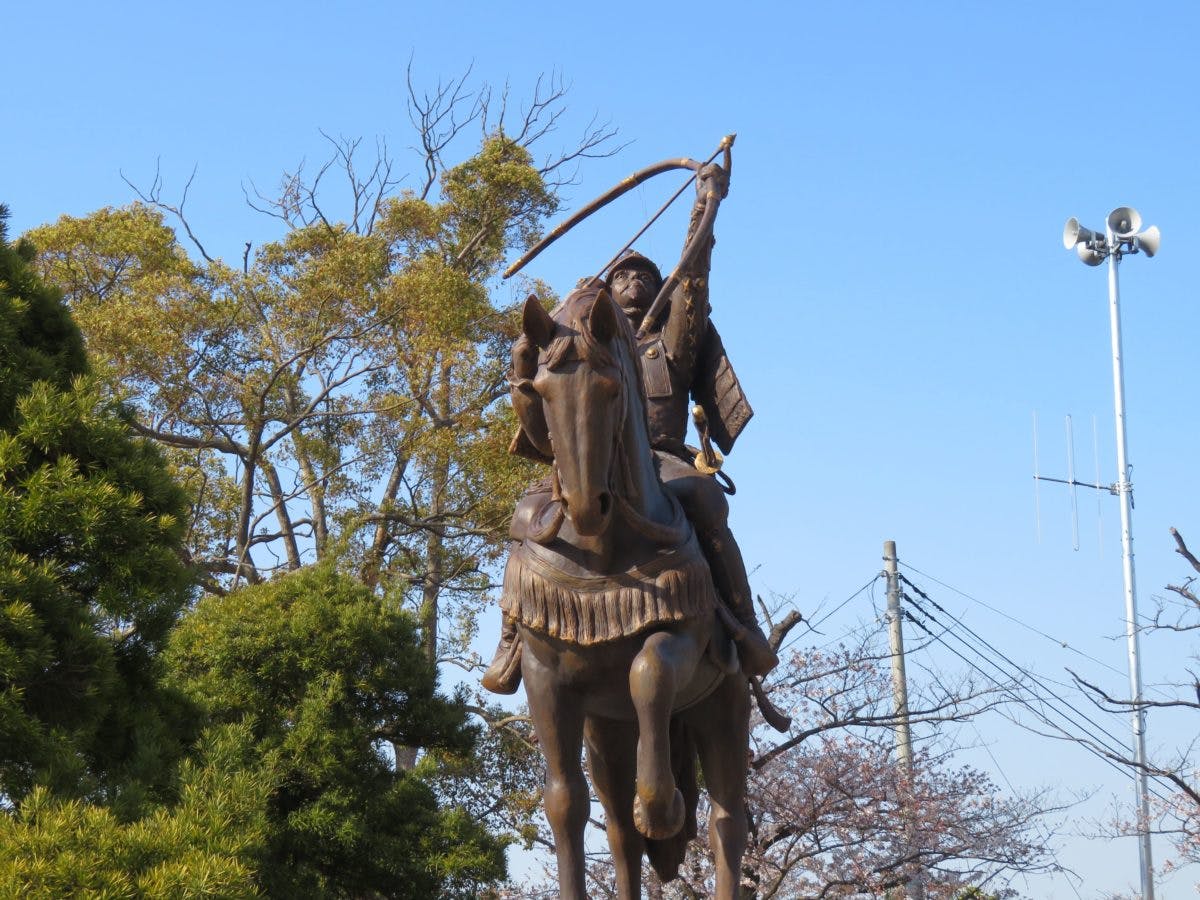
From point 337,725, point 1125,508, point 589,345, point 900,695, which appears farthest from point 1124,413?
point 589,345

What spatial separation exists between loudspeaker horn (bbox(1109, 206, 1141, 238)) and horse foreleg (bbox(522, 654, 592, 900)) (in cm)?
1582

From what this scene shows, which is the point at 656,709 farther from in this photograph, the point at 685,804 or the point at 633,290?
the point at 633,290

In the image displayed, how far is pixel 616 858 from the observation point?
19.5 feet

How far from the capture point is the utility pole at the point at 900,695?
13.6 meters

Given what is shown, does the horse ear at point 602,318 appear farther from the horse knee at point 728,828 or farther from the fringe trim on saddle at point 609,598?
the horse knee at point 728,828

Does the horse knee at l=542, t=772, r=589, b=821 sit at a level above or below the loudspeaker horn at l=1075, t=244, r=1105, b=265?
below

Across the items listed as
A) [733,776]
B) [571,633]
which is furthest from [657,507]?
[733,776]

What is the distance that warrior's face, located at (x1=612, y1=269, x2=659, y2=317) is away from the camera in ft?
20.6

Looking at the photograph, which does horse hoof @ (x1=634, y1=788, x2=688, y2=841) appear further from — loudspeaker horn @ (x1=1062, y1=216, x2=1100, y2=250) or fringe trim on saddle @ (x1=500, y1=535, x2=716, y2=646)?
loudspeaker horn @ (x1=1062, y1=216, x2=1100, y2=250)

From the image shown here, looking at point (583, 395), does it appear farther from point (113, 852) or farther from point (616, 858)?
point (113, 852)

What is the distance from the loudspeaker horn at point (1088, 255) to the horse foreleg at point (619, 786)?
15445 millimetres

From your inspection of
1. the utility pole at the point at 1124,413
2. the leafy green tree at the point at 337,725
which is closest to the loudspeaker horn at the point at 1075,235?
the utility pole at the point at 1124,413

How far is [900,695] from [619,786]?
8.72 m

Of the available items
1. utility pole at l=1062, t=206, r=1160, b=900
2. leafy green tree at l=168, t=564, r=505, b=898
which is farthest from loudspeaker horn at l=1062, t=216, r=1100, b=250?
leafy green tree at l=168, t=564, r=505, b=898
